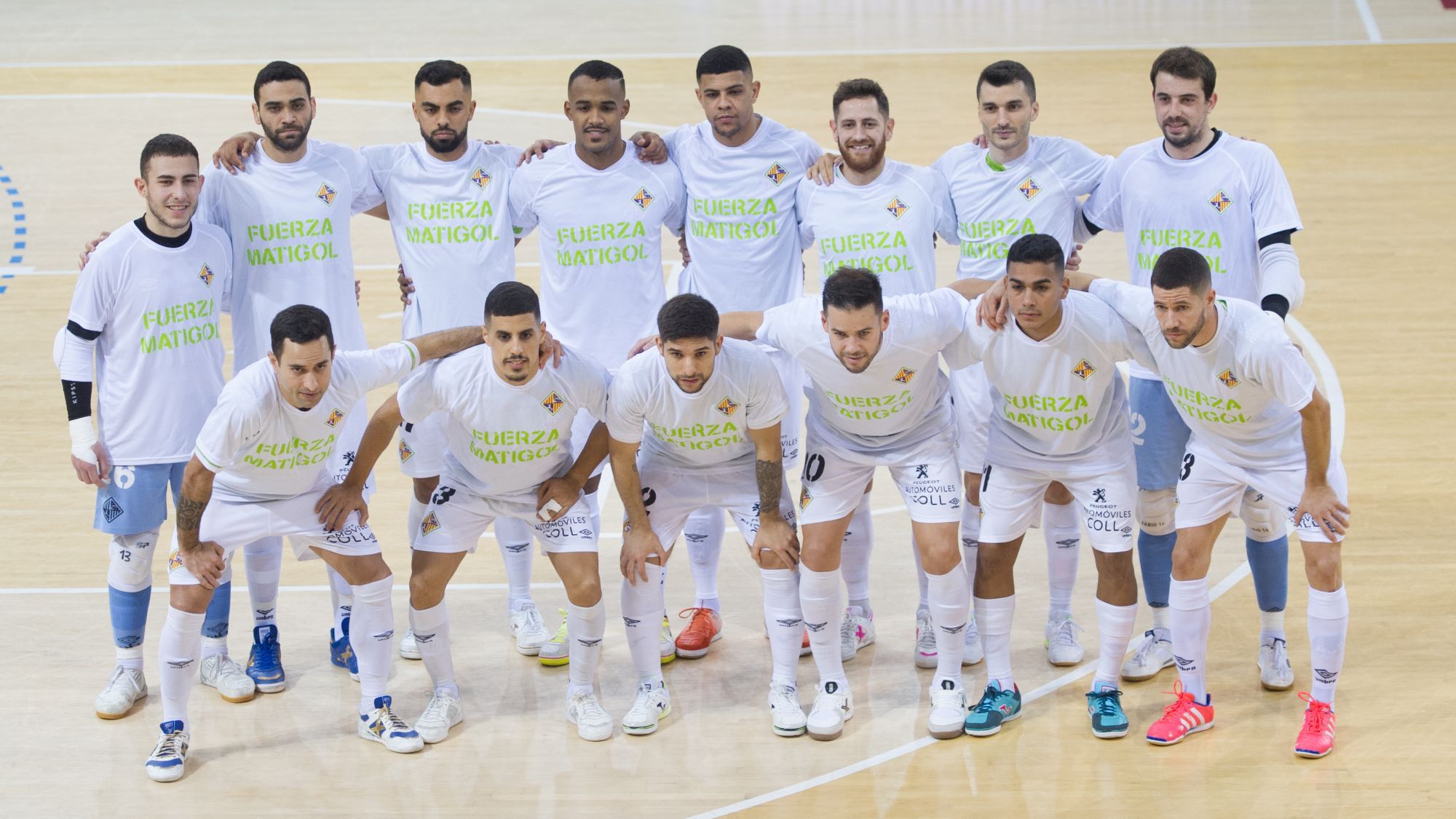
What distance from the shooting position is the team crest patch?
6945 millimetres

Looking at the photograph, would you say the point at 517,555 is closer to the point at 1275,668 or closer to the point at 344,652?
the point at 344,652

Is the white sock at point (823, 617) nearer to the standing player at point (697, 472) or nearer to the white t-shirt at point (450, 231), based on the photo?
the standing player at point (697, 472)

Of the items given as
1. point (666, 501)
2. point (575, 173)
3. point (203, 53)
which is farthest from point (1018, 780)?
point (203, 53)

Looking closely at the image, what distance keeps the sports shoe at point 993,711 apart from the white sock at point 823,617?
1.95ft

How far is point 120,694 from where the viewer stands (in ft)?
23.1

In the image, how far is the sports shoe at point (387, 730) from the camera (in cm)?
672

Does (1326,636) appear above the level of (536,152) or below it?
below

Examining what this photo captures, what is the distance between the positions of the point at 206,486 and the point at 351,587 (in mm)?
877

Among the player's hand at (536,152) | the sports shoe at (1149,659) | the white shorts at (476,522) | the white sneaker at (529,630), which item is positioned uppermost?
Answer: the player's hand at (536,152)

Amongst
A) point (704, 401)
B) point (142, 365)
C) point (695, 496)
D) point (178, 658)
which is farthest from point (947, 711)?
point (142, 365)

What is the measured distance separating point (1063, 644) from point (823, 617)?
4.30 ft

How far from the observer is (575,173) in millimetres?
7516

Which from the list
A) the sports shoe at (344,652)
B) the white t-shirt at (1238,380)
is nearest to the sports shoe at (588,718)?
the sports shoe at (344,652)

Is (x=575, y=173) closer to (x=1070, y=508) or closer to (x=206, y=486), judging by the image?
(x=206, y=486)
